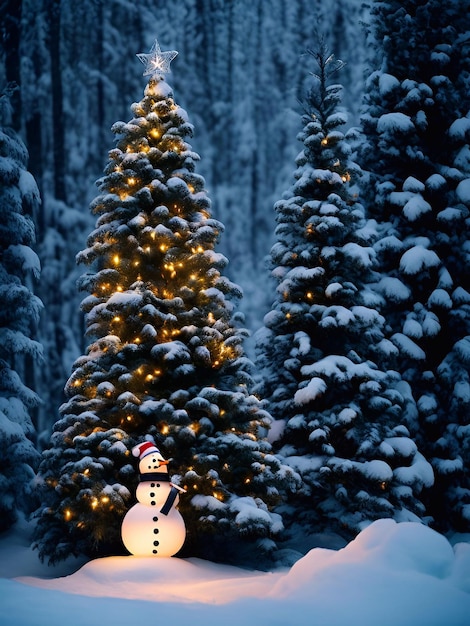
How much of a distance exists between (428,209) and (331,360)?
406 centimetres

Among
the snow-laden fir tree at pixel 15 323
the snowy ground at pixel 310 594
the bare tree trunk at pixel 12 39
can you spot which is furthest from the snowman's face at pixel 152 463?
the bare tree trunk at pixel 12 39

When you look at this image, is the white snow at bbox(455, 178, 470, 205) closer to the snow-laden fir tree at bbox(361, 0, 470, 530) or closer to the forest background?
the snow-laden fir tree at bbox(361, 0, 470, 530)

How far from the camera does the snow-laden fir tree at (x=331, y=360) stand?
10.8m

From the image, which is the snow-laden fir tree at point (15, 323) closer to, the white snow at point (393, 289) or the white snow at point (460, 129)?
the white snow at point (393, 289)

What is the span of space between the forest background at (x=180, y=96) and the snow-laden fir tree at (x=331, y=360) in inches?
350

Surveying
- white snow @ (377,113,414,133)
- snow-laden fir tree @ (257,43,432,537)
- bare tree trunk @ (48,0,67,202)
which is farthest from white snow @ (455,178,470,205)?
bare tree trunk @ (48,0,67,202)

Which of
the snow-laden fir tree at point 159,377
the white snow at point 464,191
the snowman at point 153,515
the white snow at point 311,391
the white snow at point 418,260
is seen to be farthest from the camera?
the white snow at point 464,191

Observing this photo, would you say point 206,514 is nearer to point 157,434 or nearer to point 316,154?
point 157,434

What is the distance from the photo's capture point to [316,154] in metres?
12.4

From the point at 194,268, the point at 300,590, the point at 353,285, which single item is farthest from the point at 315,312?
the point at 300,590

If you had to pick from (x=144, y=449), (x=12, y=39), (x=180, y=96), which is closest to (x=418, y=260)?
(x=144, y=449)

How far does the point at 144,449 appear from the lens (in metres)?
8.66

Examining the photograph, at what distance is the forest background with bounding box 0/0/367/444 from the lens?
2039cm

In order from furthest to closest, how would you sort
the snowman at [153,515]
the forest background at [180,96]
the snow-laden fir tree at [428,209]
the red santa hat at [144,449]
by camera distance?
the forest background at [180,96] < the snow-laden fir tree at [428,209] < the red santa hat at [144,449] < the snowman at [153,515]
